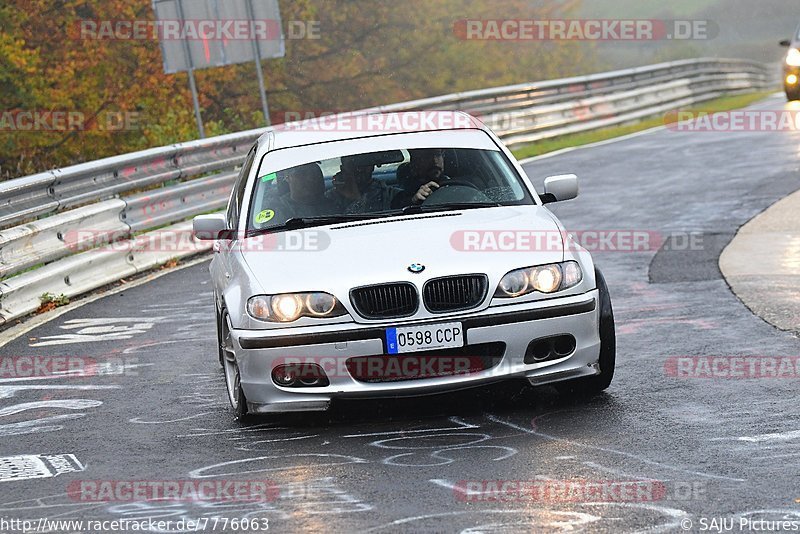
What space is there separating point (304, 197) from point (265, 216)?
0.24 metres

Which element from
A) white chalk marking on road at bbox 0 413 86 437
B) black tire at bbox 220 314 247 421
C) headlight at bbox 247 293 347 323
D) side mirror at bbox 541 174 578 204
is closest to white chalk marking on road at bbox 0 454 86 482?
white chalk marking on road at bbox 0 413 86 437

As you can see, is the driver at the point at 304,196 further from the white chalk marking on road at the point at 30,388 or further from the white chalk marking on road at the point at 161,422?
the white chalk marking on road at the point at 30,388

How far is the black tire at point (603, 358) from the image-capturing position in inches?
282

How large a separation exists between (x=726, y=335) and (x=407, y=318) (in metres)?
2.86

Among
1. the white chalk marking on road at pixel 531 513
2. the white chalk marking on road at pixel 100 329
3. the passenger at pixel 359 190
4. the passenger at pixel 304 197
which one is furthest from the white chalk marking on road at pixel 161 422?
the white chalk marking on road at pixel 100 329

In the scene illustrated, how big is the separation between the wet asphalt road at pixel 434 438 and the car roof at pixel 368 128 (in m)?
1.51

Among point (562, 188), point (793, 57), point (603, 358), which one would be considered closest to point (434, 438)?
point (603, 358)

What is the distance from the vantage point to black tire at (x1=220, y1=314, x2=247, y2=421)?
715cm

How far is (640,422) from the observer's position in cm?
666

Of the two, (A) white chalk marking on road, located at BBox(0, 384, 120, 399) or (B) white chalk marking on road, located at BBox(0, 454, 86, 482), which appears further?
(A) white chalk marking on road, located at BBox(0, 384, 120, 399)

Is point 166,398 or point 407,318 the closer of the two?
point 407,318

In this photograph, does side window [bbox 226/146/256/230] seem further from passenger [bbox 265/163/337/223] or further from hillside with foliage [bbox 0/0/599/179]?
hillside with foliage [bbox 0/0/599/179]

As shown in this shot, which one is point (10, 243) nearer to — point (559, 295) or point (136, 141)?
point (559, 295)

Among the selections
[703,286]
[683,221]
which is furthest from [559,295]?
[683,221]
